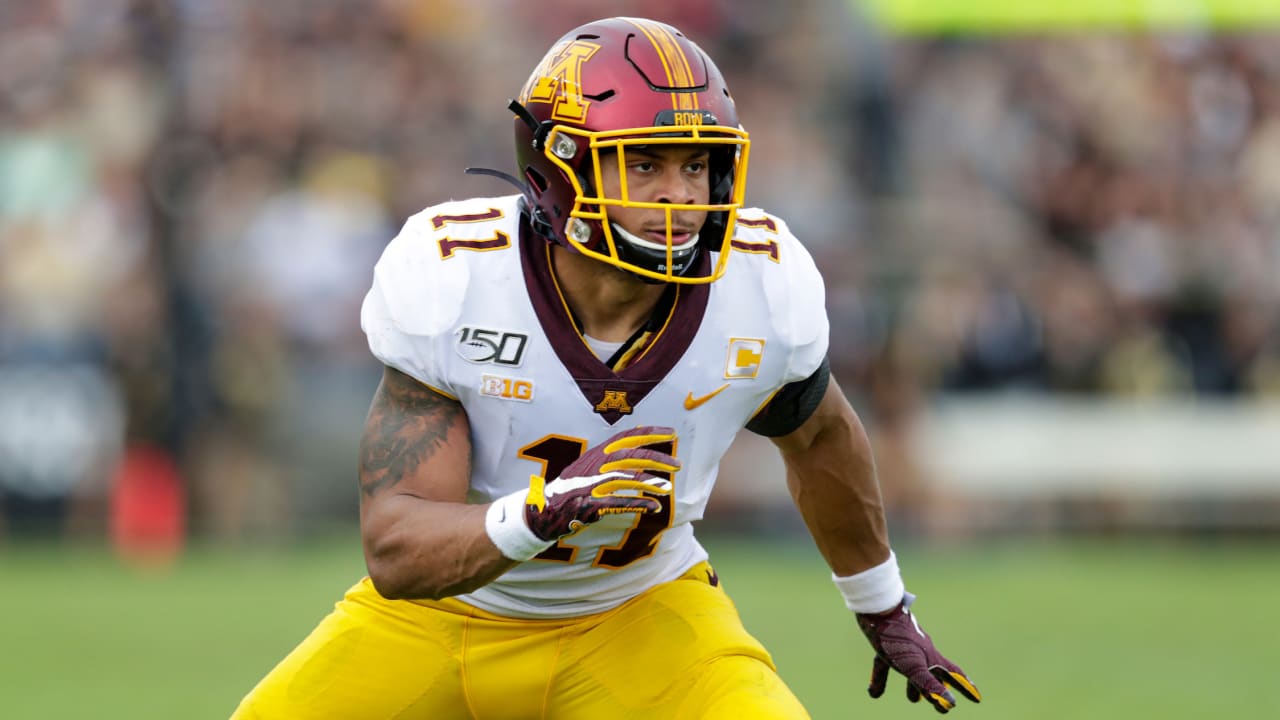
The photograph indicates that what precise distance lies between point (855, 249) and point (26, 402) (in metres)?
5.34

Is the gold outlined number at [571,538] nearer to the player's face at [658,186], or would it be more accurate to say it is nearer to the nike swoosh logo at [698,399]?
the nike swoosh logo at [698,399]

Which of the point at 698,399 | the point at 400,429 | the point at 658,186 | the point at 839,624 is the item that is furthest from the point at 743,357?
the point at 839,624

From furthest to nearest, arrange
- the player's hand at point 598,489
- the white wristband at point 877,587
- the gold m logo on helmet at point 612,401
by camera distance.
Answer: the white wristband at point 877,587 < the gold m logo on helmet at point 612,401 < the player's hand at point 598,489

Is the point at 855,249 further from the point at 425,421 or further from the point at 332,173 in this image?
the point at 425,421

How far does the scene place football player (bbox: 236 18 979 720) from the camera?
3.71 meters

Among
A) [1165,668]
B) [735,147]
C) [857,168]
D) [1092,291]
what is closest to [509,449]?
[735,147]

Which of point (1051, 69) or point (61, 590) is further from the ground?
point (1051, 69)


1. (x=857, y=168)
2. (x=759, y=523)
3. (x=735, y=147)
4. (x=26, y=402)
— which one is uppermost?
(x=735, y=147)

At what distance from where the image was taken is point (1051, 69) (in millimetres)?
13633

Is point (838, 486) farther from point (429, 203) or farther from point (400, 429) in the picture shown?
point (429, 203)

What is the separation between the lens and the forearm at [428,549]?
3.43 metres

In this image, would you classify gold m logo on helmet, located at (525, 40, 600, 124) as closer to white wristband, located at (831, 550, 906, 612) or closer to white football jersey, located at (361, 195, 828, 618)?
white football jersey, located at (361, 195, 828, 618)

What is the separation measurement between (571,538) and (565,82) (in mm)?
948

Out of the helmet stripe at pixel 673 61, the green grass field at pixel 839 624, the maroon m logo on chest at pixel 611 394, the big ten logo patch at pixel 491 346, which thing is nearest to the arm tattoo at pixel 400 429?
the big ten logo patch at pixel 491 346
